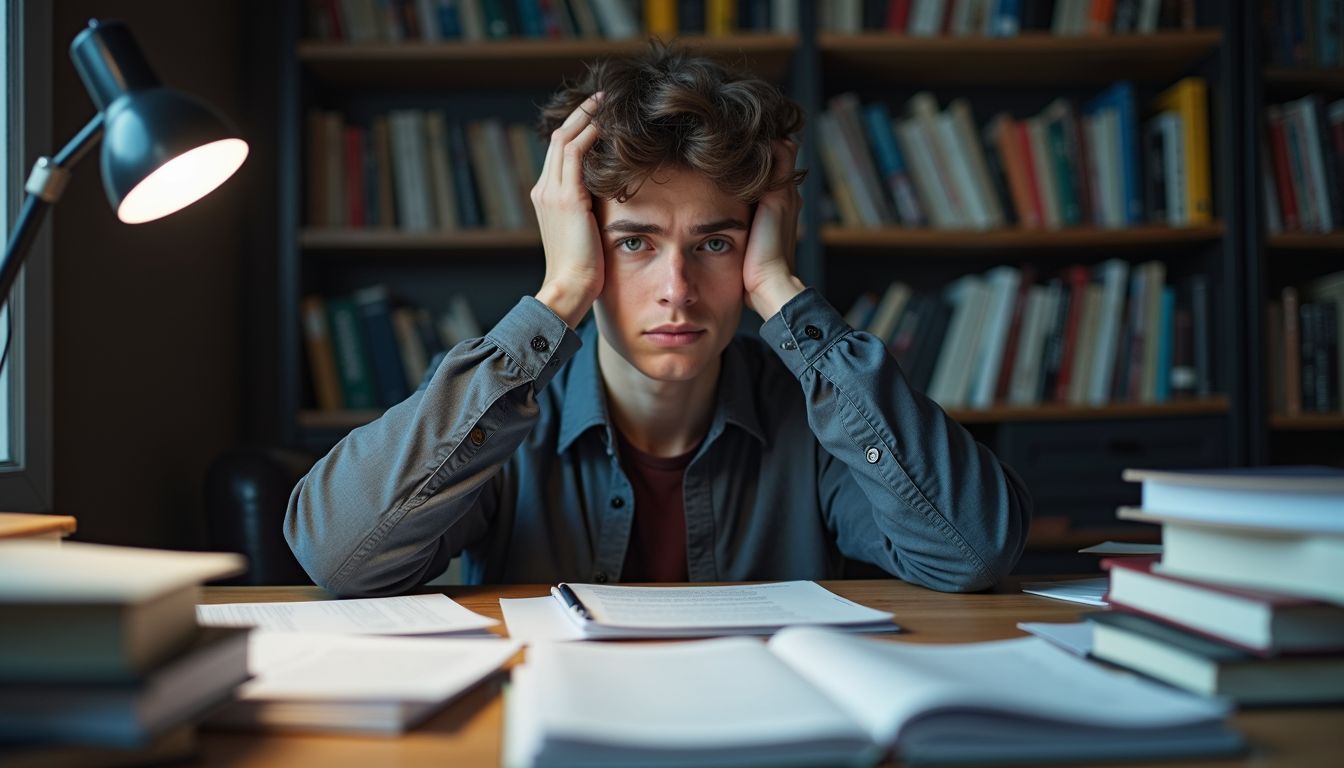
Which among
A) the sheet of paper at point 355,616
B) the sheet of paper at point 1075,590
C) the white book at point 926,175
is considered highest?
the white book at point 926,175

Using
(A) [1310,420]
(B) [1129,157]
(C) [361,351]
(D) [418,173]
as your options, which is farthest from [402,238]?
(A) [1310,420]

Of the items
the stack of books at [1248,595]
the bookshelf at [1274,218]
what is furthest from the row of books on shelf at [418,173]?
the stack of books at [1248,595]

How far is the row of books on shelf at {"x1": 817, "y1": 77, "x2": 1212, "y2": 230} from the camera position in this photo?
2.38 meters

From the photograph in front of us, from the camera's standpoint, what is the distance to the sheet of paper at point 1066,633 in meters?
0.81

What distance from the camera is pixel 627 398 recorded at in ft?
5.05

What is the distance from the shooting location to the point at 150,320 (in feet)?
6.35

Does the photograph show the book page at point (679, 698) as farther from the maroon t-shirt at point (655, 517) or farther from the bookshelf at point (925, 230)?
the bookshelf at point (925, 230)

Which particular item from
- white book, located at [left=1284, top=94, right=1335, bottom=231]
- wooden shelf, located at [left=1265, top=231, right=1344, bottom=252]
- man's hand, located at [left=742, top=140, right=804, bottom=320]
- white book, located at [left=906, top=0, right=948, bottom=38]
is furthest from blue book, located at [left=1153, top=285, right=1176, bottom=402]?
man's hand, located at [left=742, top=140, right=804, bottom=320]

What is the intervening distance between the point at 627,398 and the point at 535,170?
3.40ft

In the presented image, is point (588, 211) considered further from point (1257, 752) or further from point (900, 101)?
point (900, 101)

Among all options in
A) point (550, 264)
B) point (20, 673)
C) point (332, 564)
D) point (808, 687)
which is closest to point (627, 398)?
point (550, 264)

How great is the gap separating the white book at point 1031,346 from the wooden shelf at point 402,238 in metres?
1.13

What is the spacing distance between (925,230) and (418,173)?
1.16 m

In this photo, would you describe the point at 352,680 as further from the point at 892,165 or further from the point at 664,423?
the point at 892,165
